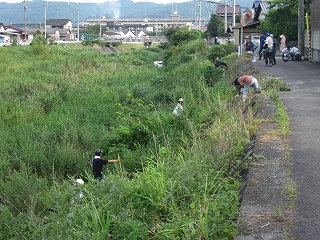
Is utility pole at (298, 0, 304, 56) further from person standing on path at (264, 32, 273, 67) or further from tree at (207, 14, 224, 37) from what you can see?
tree at (207, 14, 224, 37)

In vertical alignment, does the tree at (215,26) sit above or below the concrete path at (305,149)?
above

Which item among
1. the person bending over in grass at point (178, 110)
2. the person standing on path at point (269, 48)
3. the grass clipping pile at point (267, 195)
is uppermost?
the person standing on path at point (269, 48)

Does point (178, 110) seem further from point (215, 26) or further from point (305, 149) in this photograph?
point (215, 26)

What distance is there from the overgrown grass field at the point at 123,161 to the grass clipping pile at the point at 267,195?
0.18 meters

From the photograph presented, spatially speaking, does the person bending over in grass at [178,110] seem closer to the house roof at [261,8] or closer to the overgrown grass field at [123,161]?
the overgrown grass field at [123,161]

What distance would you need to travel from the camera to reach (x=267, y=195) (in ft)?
21.1

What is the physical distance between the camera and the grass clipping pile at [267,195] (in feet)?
17.9

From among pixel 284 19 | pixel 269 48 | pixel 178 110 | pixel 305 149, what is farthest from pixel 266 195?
pixel 284 19

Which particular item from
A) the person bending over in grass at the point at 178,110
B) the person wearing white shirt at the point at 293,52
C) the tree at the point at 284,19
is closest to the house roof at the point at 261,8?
the tree at the point at 284,19

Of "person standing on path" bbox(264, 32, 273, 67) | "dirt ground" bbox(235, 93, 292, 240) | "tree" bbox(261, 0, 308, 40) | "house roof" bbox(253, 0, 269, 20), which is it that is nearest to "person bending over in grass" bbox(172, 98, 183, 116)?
"dirt ground" bbox(235, 93, 292, 240)

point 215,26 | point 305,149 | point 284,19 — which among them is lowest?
point 305,149

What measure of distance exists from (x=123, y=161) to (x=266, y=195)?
14.8ft

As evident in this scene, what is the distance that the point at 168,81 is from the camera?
22.1 meters

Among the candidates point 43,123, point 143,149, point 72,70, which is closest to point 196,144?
point 143,149
